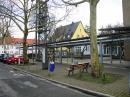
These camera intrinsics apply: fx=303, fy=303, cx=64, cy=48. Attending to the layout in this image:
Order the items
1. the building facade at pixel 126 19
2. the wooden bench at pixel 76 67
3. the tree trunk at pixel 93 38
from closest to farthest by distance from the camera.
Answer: the tree trunk at pixel 93 38 → the wooden bench at pixel 76 67 → the building facade at pixel 126 19

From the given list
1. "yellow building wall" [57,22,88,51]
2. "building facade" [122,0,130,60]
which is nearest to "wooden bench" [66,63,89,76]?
"building facade" [122,0,130,60]

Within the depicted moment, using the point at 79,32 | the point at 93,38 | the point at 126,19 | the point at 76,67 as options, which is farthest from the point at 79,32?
the point at 93,38

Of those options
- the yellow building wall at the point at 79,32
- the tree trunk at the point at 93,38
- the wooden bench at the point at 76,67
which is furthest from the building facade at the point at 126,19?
the yellow building wall at the point at 79,32

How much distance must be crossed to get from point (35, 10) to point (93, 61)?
23.6 m

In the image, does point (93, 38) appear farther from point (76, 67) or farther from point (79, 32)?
point (79, 32)

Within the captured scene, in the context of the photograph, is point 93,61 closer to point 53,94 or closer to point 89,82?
point 89,82

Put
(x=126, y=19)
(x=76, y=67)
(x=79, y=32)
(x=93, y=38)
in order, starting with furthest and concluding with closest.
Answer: (x=79, y=32) → (x=126, y=19) → (x=76, y=67) → (x=93, y=38)

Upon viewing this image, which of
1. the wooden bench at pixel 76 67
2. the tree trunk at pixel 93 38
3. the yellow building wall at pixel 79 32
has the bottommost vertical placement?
the wooden bench at pixel 76 67

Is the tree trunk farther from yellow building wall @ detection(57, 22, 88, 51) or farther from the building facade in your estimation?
yellow building wall @ detection(57, 22, 88, 51)

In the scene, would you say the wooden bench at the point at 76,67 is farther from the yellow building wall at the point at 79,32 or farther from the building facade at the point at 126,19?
the yellow building wall at the point at 79,32

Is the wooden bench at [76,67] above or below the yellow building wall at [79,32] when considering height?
below

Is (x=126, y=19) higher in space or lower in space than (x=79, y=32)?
lower

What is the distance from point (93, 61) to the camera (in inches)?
770

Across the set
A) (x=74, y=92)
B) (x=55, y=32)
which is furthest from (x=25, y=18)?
(x=55, y=32)
